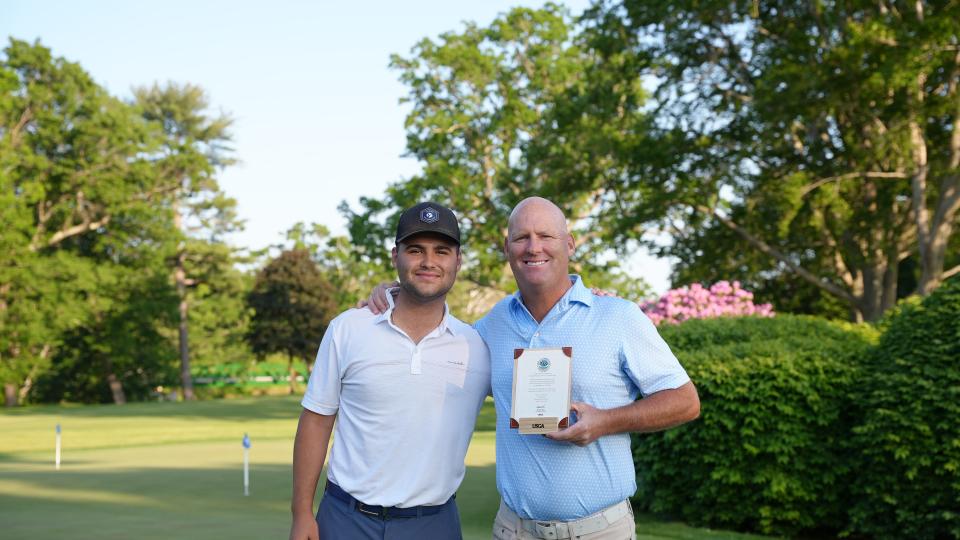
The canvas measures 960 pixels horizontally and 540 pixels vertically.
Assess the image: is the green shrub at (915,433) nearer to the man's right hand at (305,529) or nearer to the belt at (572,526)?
the belt at (572,526)

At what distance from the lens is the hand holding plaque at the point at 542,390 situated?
11.8ft

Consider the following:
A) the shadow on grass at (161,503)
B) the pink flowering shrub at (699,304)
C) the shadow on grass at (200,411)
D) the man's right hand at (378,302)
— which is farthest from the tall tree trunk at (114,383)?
the man's right hand at (378,302)

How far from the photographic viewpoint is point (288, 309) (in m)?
66.0

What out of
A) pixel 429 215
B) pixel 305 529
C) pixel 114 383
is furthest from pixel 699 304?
pixel 114 383

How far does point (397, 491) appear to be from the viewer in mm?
3988

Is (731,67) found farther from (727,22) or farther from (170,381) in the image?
(170,381)

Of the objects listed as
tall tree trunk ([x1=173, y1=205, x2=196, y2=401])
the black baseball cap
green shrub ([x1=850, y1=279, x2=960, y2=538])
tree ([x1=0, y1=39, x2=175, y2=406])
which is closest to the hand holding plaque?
the black baseball cap

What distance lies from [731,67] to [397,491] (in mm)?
A: 24094

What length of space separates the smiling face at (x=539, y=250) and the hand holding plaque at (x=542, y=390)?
41cm

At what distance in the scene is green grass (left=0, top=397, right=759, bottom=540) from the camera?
10.1 m

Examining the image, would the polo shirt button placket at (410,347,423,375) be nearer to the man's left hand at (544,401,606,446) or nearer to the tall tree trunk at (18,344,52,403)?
the man's left hand at (544,401,606,446)

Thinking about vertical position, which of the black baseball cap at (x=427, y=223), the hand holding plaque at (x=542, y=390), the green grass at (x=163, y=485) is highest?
the black baseball cap at (x=427, y=223)

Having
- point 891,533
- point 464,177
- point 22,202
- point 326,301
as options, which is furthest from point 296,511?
point 326,301

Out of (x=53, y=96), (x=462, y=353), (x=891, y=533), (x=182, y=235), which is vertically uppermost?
(x=53, y=96)
